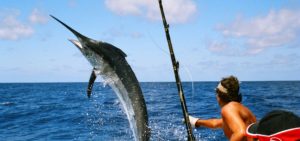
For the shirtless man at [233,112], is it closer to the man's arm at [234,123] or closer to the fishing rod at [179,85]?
the man's arm at [234,123]

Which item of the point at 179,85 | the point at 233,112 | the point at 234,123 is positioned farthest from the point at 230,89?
the point at 179,85

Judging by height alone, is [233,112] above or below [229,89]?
below

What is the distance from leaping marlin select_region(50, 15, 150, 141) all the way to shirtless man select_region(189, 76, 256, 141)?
1078mm

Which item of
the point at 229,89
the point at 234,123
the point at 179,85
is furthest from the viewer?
the point at 179,85

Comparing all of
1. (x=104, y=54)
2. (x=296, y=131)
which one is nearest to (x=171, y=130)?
(x=104, y=54)

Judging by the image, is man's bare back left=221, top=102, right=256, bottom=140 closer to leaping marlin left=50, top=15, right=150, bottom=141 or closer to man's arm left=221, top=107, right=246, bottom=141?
man's arm left=221, top=107, right=246, bottom=141

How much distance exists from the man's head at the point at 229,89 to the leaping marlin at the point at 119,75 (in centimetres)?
105

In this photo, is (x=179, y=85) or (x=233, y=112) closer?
(x=233, y=112)

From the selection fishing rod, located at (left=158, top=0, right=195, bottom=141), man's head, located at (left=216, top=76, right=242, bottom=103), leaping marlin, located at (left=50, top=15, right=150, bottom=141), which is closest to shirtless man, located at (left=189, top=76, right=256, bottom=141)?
man's head, located at (left=216, top=76, right=242, bottom=103)

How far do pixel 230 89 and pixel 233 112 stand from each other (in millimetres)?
381

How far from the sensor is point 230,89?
15.0ft

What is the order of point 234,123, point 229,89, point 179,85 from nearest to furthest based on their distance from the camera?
point 234,123 < point 229,89 < point 179,85

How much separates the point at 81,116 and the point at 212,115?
6.89m

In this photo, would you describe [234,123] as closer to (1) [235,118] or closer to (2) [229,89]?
(1) [235,118]
